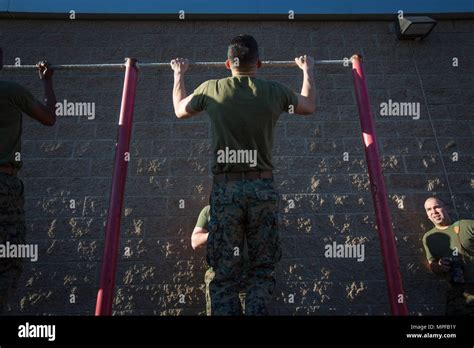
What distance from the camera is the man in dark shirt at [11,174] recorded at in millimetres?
2734

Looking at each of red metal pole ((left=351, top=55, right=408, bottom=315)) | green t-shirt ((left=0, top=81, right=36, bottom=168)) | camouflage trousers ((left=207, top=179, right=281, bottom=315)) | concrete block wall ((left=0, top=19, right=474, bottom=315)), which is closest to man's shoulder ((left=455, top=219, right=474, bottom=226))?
concrete block wall ((left=0, top=19, right=474, bottom=315))

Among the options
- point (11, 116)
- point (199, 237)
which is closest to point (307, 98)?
Result: point (199, 237)

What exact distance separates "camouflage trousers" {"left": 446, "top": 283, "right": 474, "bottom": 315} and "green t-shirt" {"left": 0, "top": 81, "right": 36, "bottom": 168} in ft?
10.2

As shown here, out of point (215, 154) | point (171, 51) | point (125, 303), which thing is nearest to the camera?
point (215, 154)

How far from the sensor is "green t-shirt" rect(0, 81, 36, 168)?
2.86 metres

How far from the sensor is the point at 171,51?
4.84 meters

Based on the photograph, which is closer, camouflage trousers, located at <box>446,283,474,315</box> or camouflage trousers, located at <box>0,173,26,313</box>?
camouflage trousers, located at <box>0,173,26,313</box>

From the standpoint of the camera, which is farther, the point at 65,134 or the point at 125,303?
the point at 65,134

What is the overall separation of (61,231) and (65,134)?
35.1 inches

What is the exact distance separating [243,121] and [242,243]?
0.61 meters

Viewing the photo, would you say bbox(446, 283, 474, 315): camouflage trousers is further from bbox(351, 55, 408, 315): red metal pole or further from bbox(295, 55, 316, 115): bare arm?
bbox(295, 55, 316, 115): bare arm

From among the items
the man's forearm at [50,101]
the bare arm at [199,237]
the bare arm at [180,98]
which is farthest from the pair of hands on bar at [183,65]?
the bare arm at [199,237]

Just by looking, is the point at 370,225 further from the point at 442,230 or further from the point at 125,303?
the point at 125,303

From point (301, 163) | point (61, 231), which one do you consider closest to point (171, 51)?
point (301, 163)
